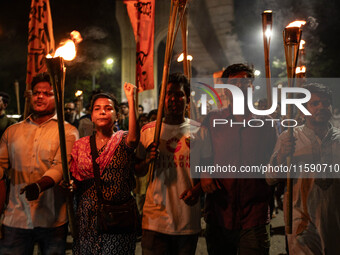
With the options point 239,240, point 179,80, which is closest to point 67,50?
point 179,80

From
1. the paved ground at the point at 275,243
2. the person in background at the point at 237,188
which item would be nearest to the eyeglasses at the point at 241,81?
the person in background at the point at 237,188

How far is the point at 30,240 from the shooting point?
10.1 feet

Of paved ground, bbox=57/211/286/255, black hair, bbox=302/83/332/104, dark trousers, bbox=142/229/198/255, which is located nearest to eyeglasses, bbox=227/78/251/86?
black hair, bbox=302/83/332/104

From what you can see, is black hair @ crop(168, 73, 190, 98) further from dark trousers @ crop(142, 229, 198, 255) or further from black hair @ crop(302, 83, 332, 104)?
dark trousers @ crop(142, 229, 198, 255)

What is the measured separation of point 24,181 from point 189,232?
1.55 metres

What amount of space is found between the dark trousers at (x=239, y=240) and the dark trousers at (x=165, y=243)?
0.23 meters

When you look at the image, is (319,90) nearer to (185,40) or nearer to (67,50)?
(185,40)

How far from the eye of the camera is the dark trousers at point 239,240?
309cm

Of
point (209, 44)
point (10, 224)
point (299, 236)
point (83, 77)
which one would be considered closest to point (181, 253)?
point (299, 236)

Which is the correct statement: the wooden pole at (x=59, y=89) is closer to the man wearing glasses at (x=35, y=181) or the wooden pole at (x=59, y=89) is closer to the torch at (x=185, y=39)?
the man wearing glasses at (x=35, y=181)

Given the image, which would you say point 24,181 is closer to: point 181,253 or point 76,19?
point 181,253

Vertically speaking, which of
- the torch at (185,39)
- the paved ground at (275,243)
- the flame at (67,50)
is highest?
the torch at (185,39)

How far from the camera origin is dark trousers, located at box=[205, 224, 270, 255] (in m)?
3.09

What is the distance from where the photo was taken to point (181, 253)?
3102mm
